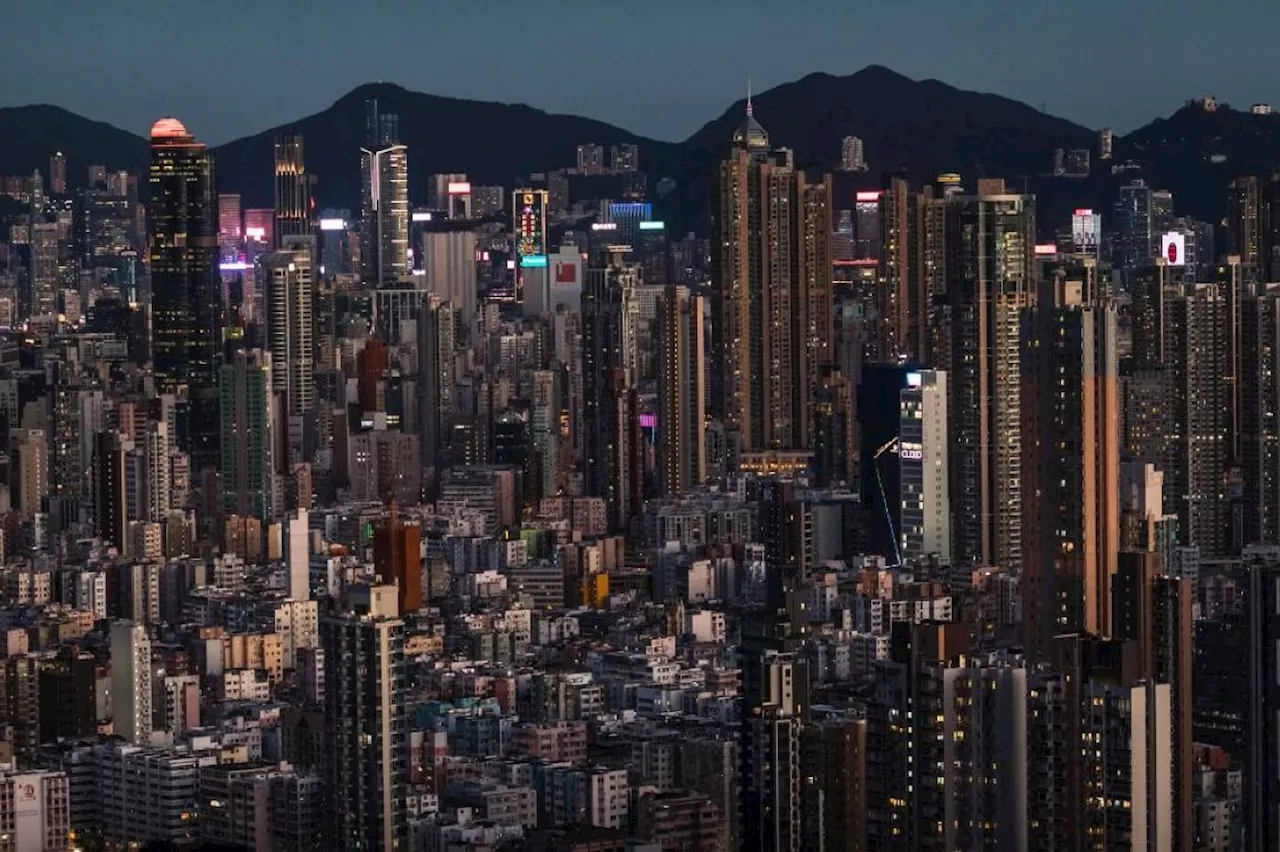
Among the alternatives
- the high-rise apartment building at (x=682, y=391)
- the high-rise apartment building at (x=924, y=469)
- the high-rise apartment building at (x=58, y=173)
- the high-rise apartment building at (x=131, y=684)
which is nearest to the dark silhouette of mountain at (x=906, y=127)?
the high-rise apartment building at (x=682, y=391)

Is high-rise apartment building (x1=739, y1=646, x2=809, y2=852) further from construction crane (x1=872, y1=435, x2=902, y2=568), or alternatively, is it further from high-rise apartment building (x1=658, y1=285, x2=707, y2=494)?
high-rise apartment building (x1=658, y1=285, x2=707, y2=494)

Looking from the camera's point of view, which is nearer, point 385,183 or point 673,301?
point 673,301

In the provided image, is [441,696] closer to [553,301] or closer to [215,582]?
[215,582]

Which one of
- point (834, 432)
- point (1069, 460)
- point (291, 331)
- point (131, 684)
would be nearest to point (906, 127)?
point (834, 432)

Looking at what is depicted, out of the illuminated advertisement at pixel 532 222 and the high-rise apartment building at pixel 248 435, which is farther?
the illuminated advertisement at pixel 532 222

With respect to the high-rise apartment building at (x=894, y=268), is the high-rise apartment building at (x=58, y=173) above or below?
above

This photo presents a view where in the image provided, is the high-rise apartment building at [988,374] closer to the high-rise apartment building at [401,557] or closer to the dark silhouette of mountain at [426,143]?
the high-rise apartment building at [401,557]

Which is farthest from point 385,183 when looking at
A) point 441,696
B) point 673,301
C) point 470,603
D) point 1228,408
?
point 441,696

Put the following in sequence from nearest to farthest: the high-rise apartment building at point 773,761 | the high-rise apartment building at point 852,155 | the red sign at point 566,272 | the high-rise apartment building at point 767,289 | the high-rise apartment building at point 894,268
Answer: the high-rise apartment building at point 773,761
the high-rise apartment building at point 894,268
the high-rise apartment building at point 767,289
the high-rise apartment building at point 852,155
the red sign at point 566,272
